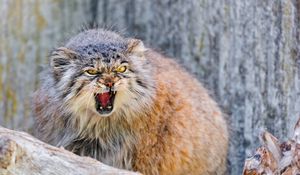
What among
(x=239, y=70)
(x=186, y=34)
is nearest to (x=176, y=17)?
(x=186, y=34)

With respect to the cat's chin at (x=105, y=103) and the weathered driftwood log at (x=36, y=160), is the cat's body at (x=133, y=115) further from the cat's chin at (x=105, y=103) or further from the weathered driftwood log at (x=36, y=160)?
the weathered driftwood log at (x=36, y=160)

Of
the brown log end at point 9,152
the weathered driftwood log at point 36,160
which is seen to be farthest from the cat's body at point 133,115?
the brown log end at point 9,152

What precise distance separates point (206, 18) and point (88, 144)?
1888mm

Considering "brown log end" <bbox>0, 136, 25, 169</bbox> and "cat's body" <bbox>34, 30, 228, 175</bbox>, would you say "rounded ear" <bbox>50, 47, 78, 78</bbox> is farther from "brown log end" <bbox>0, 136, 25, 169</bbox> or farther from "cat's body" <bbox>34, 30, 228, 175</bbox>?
"brown log end" <bbox>0, 136, 25, 169</bbox>

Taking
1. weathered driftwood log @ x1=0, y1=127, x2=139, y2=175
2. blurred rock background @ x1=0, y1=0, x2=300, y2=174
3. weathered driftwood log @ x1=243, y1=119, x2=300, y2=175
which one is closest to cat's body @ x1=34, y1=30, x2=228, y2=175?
blurred rock background @ x1=0, y1=0, x2=300, y2=174

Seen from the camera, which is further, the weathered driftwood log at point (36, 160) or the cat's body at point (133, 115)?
the cat's body at point (133, 115)

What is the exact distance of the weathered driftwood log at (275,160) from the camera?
592cm

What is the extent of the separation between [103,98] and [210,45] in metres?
1.97

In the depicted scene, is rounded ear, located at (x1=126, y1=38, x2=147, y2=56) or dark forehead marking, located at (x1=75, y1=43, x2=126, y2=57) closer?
dark forehead marking, located at (x1=75, y1=43, x2=126, y2=57)

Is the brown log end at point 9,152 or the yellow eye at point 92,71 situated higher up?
the yellow eye at point 92,71

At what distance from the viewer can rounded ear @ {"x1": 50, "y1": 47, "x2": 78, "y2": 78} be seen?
20.6 ft

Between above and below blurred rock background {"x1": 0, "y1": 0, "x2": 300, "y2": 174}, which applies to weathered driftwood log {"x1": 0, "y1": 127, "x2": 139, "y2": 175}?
below

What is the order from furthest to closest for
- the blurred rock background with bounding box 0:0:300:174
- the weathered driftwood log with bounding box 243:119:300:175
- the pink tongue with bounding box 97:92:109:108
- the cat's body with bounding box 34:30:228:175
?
1. the blurred rock background with bounding box 0:0:300:174
2. the cat's body with bounding box 34:30:228:175
3. the pink tongue with bounding box 97:92:109:108
4. the weathered driftwood log with bounding box 243:119:300:175

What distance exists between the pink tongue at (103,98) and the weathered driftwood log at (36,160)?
0.65 metres
